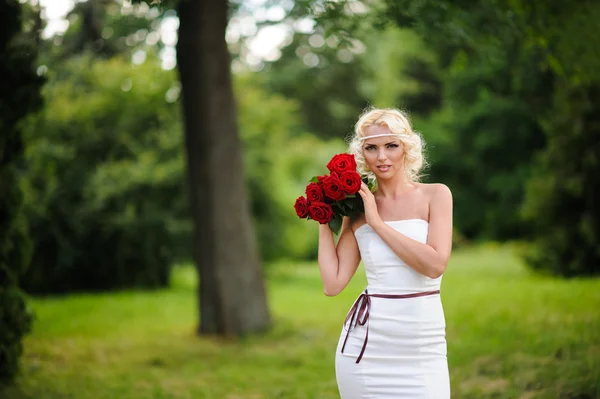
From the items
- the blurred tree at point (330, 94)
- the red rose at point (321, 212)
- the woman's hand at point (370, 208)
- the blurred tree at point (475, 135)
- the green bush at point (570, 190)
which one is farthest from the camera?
the blurred tree at point (330, 94)

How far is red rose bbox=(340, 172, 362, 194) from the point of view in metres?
3.43

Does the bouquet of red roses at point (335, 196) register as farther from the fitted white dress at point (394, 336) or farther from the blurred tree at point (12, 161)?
the blurred tree at point (12, 161)

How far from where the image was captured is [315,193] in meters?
3.60

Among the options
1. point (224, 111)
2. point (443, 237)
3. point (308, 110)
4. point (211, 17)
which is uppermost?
point (308, 110)

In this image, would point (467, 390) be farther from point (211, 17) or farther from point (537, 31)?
point (211, 17)

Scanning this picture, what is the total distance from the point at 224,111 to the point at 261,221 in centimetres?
829

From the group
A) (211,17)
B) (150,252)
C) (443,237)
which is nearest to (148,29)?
(211,17)

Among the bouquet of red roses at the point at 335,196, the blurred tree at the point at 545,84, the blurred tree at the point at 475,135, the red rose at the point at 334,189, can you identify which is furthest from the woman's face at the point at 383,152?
the blurred tree at the point at 475,135

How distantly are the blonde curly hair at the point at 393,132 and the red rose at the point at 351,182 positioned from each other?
247 mm

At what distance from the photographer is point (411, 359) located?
331cm

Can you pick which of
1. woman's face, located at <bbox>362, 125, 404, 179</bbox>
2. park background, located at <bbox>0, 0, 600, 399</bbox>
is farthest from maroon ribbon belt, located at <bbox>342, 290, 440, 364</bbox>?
park background, located at <bbox>0, 0, 600, 399</bbox>

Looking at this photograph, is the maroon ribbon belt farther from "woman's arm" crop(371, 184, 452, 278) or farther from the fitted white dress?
"woman's arm" crop(371, 184, 452, 278)

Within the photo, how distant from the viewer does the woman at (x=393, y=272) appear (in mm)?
3312

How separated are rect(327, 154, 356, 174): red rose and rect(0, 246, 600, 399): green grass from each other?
3.26 metres
